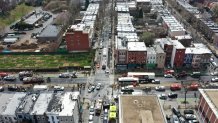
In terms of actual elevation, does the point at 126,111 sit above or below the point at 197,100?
above

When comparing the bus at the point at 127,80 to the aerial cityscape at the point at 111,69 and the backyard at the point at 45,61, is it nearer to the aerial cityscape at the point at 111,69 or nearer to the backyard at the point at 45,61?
the aerial cityscape at the point at 111,69

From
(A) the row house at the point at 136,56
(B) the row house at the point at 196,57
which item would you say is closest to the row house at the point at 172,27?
(B) the row house at the point at 196,57

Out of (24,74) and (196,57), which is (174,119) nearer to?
(196,57)

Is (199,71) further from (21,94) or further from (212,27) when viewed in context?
(21,94)

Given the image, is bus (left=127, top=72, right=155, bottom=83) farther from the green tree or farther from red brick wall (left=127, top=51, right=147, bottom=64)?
the green tree

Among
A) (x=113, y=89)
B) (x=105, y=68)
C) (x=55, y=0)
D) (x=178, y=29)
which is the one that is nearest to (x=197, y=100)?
(x=113, y=89)
